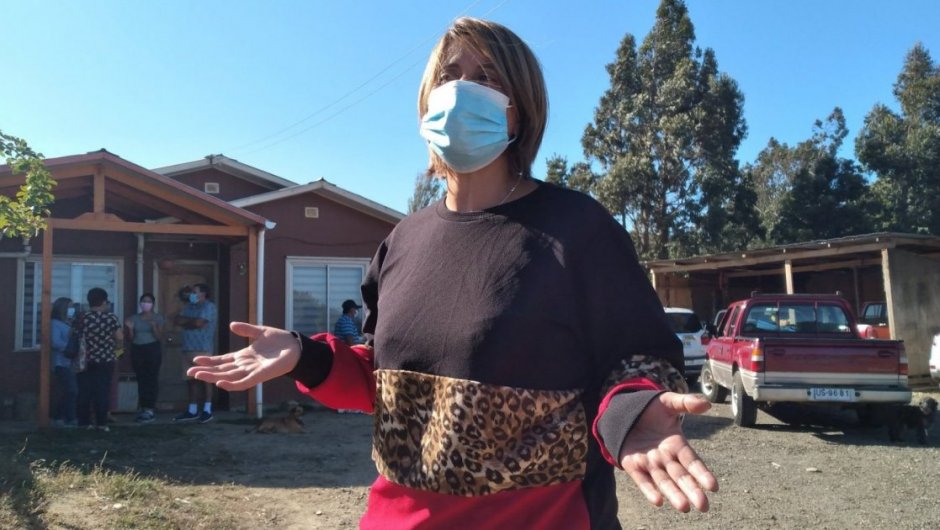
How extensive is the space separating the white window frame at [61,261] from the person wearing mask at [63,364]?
1371mm

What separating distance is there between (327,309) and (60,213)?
14.2 feet

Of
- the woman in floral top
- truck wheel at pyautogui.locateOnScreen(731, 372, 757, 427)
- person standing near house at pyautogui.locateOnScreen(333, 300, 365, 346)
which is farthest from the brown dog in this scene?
truck wheel at pyautogui.locateOnScreen(731, 372, 757, 427)

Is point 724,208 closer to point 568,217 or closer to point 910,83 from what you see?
point 910,83

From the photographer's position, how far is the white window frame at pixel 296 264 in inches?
474

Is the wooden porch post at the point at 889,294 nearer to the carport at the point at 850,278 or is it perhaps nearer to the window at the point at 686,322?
the carport at the point at 850,278

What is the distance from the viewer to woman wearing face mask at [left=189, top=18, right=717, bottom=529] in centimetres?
140

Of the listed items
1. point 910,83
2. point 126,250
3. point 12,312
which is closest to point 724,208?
point 910,83

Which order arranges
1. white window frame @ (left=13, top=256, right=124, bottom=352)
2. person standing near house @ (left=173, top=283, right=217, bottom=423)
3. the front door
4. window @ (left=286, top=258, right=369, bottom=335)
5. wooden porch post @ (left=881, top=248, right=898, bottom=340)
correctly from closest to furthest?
person standing near house @ (left=173, top=283, right=217, bottom=423)
white window frame @ (left=13, top=256, right=124, bottom=352)
the front door
window @ (left=286, top=258, right=369, bottom=335)
wooden porch post @ (left=881, top=248, right=898, bottom=340)

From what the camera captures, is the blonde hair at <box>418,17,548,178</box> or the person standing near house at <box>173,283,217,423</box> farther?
the person standing near house at <box>173,283,217,423</box>

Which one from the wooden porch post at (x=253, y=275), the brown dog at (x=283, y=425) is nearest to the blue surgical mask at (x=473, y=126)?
the brown dog at (x=283, y=425)

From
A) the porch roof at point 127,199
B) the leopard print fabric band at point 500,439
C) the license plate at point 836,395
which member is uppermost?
the porch roof at point 127,199

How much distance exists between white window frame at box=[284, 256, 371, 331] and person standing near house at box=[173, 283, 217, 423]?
1802 mm

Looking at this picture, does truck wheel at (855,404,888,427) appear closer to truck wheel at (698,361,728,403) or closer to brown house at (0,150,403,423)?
truck wheel at (698,361,728,403)

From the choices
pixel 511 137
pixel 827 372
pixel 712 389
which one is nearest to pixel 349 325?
pixel 712 389
